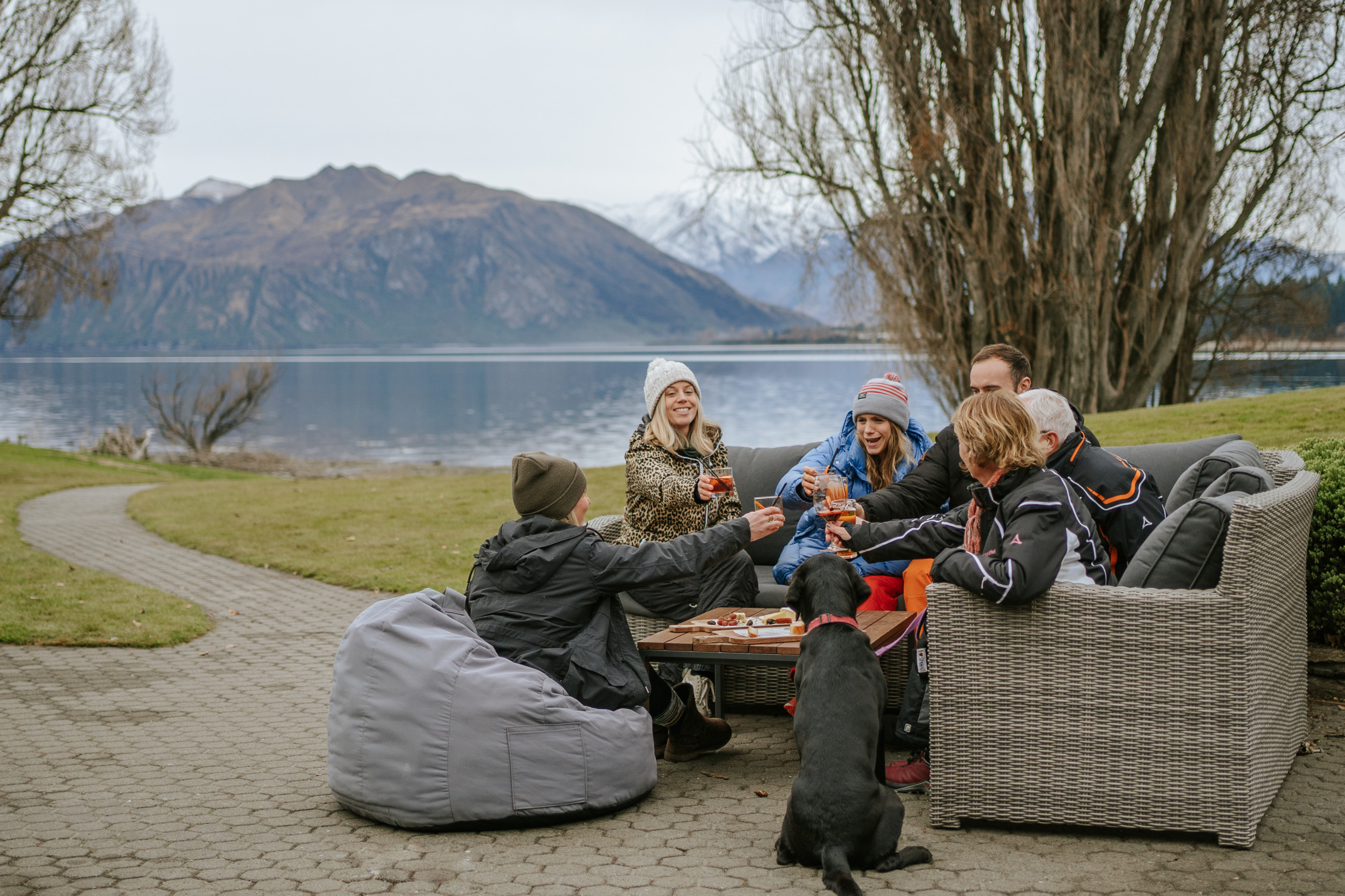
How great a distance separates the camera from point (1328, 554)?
5.06 metres

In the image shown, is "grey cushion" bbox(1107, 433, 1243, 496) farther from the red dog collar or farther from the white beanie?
the red dog collar

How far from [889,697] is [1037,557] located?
5.81ft

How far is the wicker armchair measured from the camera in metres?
3.32

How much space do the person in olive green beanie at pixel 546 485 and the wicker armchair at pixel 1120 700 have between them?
1454mm

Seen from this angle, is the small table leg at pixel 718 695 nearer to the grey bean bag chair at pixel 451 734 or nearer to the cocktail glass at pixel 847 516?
the cocktail glass at pixel 847 516

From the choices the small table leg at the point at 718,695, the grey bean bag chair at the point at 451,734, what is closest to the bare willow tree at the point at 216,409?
the small table leg at the point at 718,695

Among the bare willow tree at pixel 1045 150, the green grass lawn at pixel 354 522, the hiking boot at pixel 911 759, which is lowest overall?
the green grass lawn at pixel 354 522

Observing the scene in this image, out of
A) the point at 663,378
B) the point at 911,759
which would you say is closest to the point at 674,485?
the point at 663,378

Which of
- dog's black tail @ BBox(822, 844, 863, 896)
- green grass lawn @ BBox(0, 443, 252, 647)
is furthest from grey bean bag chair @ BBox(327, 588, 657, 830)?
green grass lawn @ BBox(0, 443, 252, 647)

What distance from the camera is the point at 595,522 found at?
6137 mm

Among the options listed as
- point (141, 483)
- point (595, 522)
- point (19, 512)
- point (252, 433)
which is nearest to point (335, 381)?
point (252, 433)

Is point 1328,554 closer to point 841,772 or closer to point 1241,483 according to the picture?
point 1241,483

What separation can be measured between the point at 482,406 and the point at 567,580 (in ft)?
223

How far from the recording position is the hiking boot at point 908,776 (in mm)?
4070
